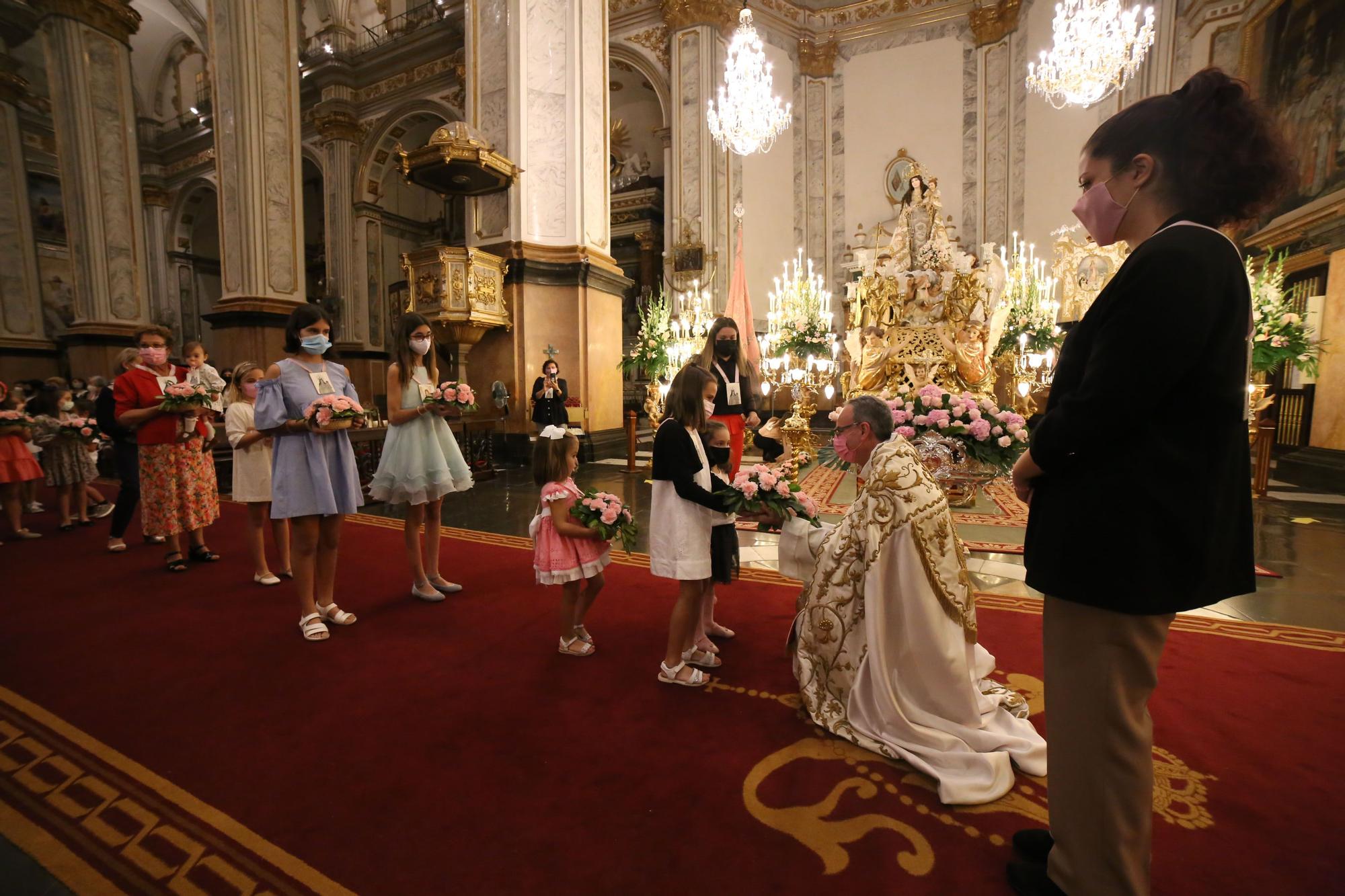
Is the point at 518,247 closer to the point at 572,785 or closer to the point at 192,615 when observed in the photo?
the point at 192,615

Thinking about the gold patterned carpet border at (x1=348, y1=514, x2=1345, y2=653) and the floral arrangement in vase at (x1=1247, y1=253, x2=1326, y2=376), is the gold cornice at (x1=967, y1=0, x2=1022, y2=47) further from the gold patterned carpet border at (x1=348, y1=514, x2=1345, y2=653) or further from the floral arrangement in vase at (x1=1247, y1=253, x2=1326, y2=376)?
the gold patterned carpet border at (x1=348, y1=514, x2=1345, y2=653)

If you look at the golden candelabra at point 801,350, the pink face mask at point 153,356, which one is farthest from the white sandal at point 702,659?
the golden candelabra at point 801,350

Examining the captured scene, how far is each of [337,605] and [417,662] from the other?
3.73 feet

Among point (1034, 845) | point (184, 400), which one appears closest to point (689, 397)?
point (1034, 845)

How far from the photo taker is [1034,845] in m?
1.86

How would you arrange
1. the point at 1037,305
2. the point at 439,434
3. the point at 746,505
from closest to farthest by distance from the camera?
1. the point at 746,505
2. the point at 439,434
3. the point at 1037,305

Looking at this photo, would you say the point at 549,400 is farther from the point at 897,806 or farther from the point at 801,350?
the point at 897,806

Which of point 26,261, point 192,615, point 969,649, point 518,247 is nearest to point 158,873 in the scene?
point 192,615

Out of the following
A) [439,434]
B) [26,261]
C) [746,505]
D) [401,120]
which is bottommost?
[746,505]

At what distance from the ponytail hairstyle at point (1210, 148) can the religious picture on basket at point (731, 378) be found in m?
3.98

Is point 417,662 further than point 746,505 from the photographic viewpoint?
Yes

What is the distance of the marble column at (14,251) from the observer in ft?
44.9

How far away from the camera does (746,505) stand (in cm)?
279

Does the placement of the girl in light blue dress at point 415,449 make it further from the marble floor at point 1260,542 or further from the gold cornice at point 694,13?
the gold cornice at point 694,13
